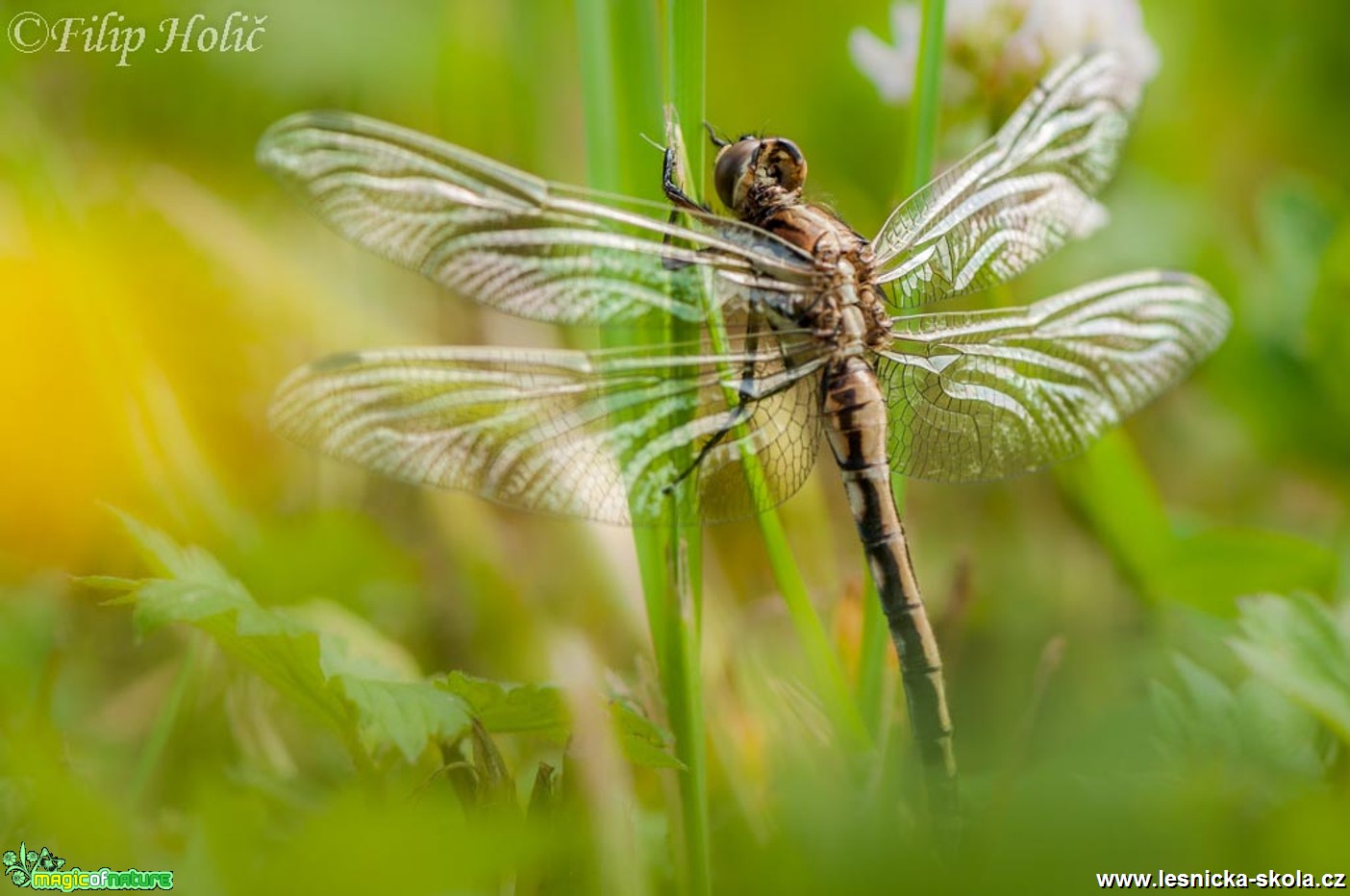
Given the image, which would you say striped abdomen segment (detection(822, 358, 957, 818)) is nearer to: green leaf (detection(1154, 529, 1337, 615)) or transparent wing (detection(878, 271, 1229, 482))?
transparent wing (detection(878, 271, 1229, 482))

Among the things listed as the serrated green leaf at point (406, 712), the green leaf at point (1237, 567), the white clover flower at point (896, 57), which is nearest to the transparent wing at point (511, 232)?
the serrated green leaf at point (406, 712)

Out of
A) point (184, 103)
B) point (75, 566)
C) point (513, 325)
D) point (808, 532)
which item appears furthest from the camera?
point (184, 103)

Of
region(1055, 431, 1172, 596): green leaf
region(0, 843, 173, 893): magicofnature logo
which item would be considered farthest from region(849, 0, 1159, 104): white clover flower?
region(0, 843, 173, 893): magicofnature logo

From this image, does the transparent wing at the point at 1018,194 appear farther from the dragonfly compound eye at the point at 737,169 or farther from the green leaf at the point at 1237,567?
the green leaf at the point at 1237,567

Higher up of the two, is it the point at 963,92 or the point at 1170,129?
the point at 1170,129

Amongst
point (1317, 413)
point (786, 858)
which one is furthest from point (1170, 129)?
point (786, 858)

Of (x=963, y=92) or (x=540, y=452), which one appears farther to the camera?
(x=963, y=92)

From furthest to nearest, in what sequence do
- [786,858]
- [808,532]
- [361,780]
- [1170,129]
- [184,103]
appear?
1. [1170,129]
2. [184,103]
3. [808,532]
4. [361,780]
5. [786,858]

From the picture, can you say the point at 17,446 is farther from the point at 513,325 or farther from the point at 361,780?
the point at 361,780
